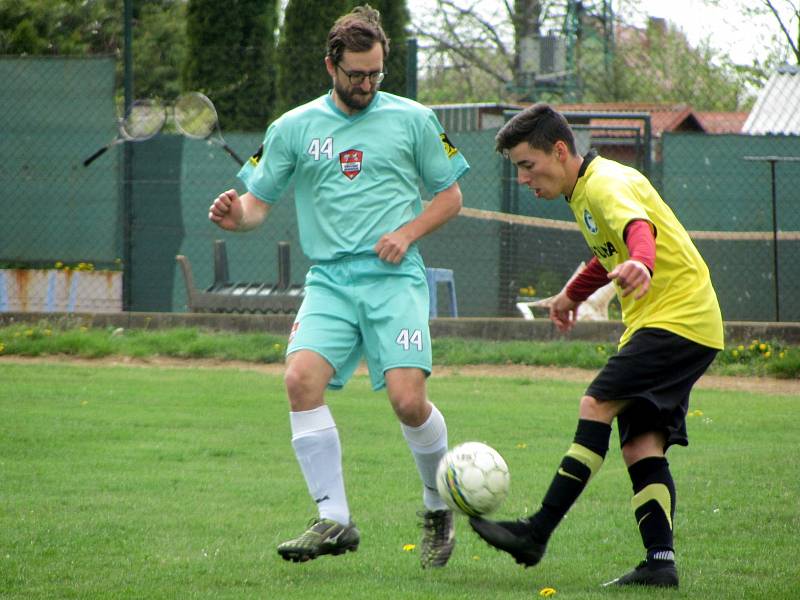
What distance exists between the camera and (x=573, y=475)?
172 inches

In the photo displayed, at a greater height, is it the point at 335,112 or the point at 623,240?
the point at 335,112

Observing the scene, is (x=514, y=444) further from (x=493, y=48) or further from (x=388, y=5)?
(x=493, y=48)

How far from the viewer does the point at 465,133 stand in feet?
44.8

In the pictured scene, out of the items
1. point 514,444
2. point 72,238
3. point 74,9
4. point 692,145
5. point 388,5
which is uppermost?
point 74,9

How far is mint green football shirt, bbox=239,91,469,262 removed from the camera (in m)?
5.01

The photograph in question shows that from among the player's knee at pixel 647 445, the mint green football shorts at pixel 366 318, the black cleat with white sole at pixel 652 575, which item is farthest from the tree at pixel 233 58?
the black cleat with white sole at pixel 652 575

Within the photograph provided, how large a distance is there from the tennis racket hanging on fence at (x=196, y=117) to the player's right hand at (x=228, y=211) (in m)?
8.62

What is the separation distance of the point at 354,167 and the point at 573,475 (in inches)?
60.7

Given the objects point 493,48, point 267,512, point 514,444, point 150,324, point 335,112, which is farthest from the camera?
point 493,48

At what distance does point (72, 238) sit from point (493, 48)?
842 inches

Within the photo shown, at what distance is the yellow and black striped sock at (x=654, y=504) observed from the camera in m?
4.49

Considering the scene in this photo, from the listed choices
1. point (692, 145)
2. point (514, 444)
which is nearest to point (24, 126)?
point (692, 145)

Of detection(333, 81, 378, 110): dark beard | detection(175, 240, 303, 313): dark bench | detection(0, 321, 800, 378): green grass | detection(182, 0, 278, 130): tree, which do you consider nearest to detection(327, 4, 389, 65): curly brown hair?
detection(333, 81, 378, 110): dark beard

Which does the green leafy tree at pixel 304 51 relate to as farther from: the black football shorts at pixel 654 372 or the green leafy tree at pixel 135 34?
the black football shorts at pixel 654 372
